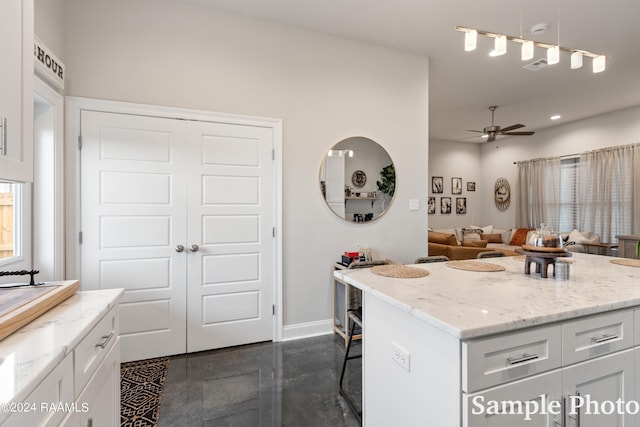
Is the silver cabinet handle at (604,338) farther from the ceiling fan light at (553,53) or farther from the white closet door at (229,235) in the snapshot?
the white closet door at (229,235)

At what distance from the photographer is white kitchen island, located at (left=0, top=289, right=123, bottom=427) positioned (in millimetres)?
727

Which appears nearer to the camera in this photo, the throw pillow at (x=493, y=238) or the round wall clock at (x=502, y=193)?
the throw pillow at (x=493, y=238)

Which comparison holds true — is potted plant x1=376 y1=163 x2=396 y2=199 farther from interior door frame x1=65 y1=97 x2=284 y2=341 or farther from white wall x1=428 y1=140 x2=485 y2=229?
white wall x1=428 y1=140 x2=485 y2=229

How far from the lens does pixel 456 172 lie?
25.5 ft

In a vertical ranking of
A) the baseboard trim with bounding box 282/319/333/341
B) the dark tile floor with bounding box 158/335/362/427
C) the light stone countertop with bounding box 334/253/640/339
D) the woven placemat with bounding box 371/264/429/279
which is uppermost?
the woven placemat with bounding box 371/264/429/279

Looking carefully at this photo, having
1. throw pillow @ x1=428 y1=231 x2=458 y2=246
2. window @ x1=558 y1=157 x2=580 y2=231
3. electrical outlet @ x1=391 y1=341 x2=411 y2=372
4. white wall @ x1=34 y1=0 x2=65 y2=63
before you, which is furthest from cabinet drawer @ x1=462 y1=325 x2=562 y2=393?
window @ x1=558 y1=157 x2=580 y2=231

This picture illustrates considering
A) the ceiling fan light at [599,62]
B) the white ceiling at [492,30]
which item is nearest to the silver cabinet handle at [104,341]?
the white ceiling at [492,30]

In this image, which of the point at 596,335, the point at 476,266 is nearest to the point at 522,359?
the point at 596,335

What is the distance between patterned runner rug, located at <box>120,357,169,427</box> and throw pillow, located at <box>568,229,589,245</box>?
6.62m

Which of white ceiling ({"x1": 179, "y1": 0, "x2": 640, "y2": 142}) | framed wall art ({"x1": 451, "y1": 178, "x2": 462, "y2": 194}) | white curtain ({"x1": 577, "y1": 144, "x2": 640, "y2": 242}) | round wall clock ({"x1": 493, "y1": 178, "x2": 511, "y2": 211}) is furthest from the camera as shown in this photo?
framed wall art ({"x1": 451, "y1": 178, "x2": 462, "y2": 194})

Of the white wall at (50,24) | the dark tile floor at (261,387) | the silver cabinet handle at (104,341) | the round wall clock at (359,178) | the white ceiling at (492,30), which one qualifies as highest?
the white ceiling at (492,30)

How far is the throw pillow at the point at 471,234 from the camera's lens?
6.56 m

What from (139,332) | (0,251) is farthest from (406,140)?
(0,251)

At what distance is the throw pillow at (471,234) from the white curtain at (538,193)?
986 mm
